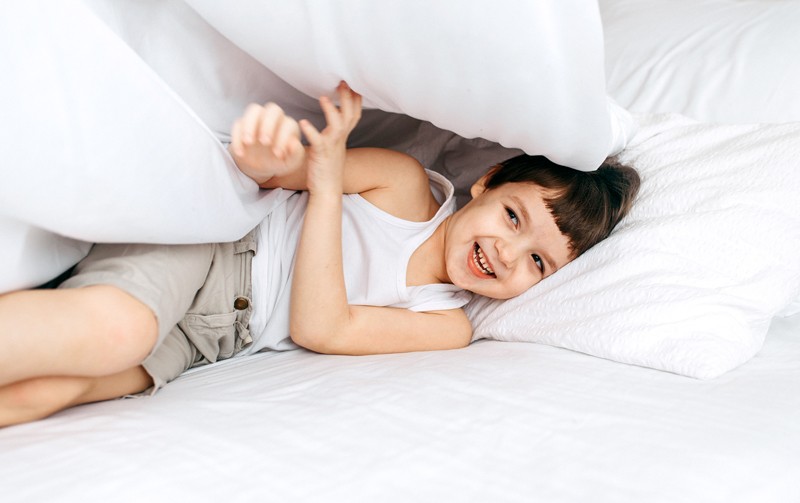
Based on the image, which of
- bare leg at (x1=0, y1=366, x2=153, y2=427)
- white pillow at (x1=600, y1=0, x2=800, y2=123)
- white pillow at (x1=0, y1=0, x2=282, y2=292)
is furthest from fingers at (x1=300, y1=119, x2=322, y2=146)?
white pillow at (x1=600, y1=0, x2=800, y2=123)

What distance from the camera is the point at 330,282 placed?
0.95 meters

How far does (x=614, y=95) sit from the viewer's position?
1.29 meters

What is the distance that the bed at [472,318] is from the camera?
617mm

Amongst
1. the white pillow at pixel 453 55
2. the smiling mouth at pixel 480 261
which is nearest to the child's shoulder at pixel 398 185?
the smiling mouth at pixel 480 261

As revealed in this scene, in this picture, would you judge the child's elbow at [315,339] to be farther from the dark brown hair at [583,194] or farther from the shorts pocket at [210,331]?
the dark brown hair at [583,194]

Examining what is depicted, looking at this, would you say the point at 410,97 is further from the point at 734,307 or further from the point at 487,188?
the point at 734,307

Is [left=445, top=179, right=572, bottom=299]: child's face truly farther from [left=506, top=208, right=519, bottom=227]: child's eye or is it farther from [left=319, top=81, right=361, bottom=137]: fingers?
[left=319, top=81, right=361, bottom=137]: fingers

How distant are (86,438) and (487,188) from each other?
2.27ft

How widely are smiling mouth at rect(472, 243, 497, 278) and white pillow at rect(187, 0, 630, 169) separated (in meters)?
0.25

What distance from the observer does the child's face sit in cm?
104

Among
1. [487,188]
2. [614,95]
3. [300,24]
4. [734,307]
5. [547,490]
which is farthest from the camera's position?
[614,95]

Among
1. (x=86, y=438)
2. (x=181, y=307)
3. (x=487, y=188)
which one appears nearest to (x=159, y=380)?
(x=181, y=307)

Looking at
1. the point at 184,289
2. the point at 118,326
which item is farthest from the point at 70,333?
the point at 184,289

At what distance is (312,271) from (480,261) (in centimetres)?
26
